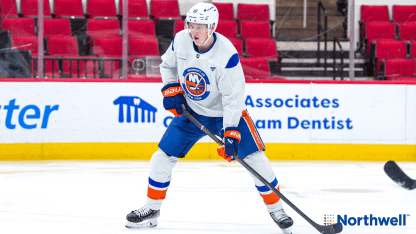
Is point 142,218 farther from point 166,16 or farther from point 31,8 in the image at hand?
point 166,16

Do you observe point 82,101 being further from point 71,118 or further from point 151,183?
point 151,183

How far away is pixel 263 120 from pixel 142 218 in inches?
125

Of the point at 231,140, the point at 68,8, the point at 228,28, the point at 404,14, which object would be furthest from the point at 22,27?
the point at 404,14

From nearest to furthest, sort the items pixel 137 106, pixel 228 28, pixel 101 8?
pixel 137 106, pixel 228 28, pixel 101 8

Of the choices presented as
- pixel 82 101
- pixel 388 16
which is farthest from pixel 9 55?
pixel 388 16

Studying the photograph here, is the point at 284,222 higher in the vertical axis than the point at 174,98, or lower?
lower

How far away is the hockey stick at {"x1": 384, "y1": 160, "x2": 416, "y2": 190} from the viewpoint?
353 cm

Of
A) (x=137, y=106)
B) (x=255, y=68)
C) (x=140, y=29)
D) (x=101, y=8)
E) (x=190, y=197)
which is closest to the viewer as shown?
(x=190, y=197)

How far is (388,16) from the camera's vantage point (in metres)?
6.73

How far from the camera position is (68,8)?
6.35 metres

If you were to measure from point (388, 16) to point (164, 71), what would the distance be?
5.11 meters

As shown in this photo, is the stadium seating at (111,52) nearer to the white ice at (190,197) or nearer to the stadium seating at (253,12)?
the white ice at (190,197)

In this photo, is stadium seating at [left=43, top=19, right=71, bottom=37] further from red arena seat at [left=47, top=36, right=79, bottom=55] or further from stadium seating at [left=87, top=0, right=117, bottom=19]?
stadium seating at [left=87, top=0, right=117, bottom=19]

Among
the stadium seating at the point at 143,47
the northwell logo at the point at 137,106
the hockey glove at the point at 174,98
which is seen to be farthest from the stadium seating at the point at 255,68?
the hockey glove at the point at 174,98
